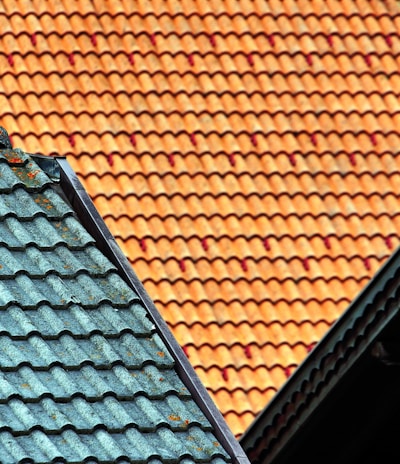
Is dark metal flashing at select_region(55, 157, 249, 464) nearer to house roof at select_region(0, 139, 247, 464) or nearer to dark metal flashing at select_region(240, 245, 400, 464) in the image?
house roof at select_region(0, 139, 247, 464)


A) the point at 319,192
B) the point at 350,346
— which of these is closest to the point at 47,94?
the point at 319,192

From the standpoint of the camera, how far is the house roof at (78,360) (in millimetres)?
4656

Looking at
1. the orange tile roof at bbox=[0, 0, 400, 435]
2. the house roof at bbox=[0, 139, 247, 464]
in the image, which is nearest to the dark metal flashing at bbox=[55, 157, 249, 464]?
the house roof at bbox=[0, 139, 247, 464]

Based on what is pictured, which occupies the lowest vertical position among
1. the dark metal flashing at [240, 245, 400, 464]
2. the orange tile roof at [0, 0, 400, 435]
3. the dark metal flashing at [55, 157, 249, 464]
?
the orange tile roof at [0, 0, 400, 435]

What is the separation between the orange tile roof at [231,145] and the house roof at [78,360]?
3.13 metres

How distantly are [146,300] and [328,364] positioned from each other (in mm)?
1660

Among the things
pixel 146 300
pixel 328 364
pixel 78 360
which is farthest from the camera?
pixel 328 364

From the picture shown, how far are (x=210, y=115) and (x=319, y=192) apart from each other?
877 millimetres

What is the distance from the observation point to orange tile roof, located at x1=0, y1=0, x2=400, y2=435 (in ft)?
29.7

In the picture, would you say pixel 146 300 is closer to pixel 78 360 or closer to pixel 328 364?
pixel 78 360

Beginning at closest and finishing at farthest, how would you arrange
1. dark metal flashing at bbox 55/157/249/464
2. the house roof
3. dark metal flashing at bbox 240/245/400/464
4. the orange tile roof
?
the house roof
dark metal flashing at bbox 55/157/249/464
dark metal flashing at bbox 240/245/400/464
the orange tile roof

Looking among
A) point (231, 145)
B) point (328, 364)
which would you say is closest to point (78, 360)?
point (328, 364)

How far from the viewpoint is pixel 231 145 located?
10.0 m

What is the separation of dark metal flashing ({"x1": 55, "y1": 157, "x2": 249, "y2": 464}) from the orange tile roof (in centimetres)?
292
